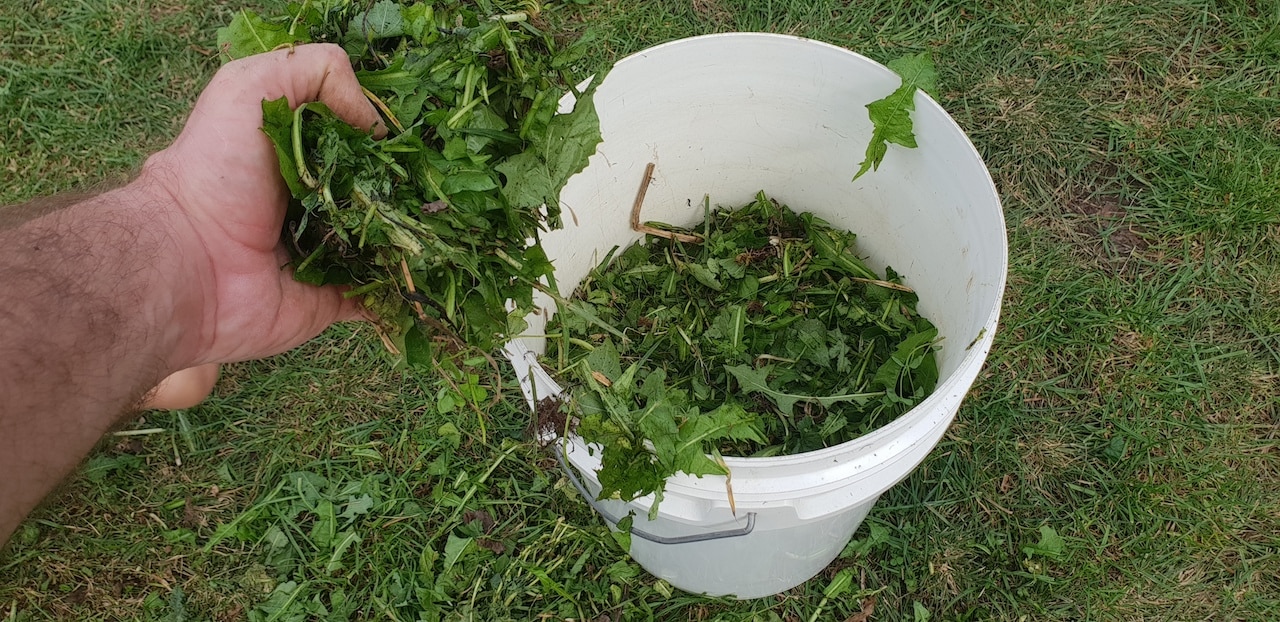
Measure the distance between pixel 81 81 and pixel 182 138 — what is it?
1786mm

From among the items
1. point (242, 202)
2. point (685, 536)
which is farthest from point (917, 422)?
point (242, 202)

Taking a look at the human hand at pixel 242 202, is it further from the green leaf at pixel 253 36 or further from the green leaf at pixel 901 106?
the green leaf at pixel 901 106

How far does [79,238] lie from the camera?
1.44 metres

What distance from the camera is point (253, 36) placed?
142cm

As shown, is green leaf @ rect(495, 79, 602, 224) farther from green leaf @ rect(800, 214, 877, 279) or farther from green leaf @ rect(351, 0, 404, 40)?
green leaf @ rect(800, 214, 877, 279)

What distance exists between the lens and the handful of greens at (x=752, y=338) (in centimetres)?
157

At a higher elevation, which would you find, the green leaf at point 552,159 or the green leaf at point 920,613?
the green leaf at point 552,159

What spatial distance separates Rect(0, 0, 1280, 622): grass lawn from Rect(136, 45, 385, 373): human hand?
76 cm

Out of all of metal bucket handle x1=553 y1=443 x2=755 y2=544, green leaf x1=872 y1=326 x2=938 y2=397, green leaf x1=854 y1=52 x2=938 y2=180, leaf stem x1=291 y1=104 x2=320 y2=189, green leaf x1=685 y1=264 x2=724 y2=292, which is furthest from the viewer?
green leaf x1=685 y1=264 x2=724 y2=292

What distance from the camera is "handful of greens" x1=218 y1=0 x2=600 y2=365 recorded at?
1.26 m

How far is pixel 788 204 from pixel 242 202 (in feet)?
4.30

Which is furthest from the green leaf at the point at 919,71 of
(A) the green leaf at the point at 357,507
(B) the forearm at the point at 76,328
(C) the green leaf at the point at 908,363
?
(A) the green leaf at the point at 357,507

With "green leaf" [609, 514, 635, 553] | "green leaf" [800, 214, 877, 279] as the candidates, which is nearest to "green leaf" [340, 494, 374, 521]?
"green leaf" [609, 514, 635, 553]

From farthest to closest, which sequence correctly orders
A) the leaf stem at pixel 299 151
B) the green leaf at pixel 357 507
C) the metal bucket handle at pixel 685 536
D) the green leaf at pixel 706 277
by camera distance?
the green leaf at pixel 357 507, the green leaf at pixel 706 277, the metal bucket handle at pixel 685 536, the leaf stem at pixel 299 151
